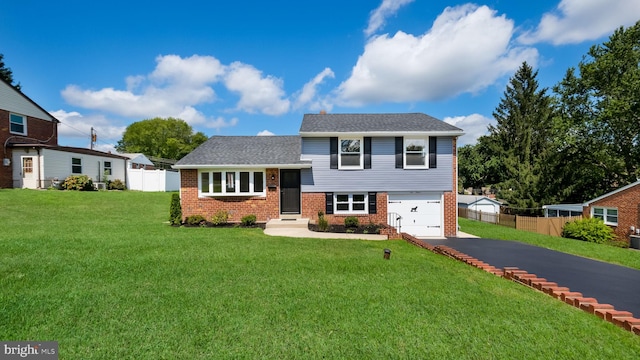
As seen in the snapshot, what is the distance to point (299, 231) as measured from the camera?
41.9 ft

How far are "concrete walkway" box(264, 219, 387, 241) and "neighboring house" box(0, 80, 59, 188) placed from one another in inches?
750

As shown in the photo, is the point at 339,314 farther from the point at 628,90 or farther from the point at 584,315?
the point at 628,90

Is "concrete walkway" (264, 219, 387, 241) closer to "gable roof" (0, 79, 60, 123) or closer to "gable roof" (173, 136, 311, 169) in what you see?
"gable roof" (173, 136, 311, 169)

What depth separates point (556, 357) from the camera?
3.70 meters

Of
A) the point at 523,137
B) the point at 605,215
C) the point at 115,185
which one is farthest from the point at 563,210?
the point at 115,185

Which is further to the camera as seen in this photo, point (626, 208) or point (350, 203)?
point (626, 208)

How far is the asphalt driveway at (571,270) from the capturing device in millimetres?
6645

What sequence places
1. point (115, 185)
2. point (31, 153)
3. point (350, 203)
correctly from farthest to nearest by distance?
point (115, 185)
point (31, 153)
point (350, 203)

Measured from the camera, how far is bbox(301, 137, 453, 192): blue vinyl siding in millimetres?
14695

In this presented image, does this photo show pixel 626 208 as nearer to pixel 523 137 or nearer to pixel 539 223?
pixel 539 223

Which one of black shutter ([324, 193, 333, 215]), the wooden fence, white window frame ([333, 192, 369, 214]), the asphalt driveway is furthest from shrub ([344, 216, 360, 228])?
the wooden fence

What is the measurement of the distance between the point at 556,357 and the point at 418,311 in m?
1.71

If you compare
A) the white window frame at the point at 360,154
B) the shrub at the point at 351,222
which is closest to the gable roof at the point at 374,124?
the white window frame at the point at 360,154

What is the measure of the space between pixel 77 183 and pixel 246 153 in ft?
44.5
